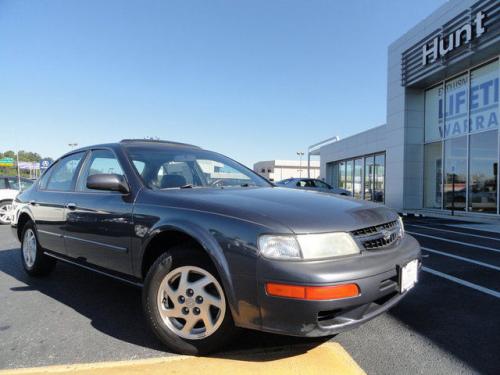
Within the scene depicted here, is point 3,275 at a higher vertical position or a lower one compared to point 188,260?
lower

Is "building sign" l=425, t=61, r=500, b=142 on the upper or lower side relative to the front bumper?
upper

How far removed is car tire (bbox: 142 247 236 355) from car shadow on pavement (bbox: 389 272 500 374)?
5.21 feet

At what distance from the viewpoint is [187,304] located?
2.56m

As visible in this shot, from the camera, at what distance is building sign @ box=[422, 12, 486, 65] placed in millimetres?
11836

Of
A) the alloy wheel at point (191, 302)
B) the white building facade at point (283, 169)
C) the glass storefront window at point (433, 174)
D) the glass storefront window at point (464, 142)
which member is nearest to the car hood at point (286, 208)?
the alloy wheel at point (191, 302)

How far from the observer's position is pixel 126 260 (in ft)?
9.82

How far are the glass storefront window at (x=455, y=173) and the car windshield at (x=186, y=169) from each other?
1225 cm

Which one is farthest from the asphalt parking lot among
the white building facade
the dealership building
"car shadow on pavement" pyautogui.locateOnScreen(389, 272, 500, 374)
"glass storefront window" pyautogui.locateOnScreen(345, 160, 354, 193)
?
the white building facade

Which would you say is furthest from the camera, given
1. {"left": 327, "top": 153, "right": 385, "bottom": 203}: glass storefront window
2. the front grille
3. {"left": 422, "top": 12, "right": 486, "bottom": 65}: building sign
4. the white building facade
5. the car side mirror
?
the white building facade

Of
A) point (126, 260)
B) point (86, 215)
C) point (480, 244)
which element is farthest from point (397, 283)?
point (480, 244)

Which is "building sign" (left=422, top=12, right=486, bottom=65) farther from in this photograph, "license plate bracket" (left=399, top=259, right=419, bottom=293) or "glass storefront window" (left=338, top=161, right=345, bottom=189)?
"license plate bracket" (left=399, top=259, right=419, bottom=293)

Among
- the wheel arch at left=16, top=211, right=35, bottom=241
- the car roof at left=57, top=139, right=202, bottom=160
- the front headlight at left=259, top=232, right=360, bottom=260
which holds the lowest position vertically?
the wheel arch at left=16, top=211, right=35, bottom=241

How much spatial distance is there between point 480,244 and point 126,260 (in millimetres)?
6852

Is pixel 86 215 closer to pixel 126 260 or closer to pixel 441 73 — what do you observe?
pixel 126 260
